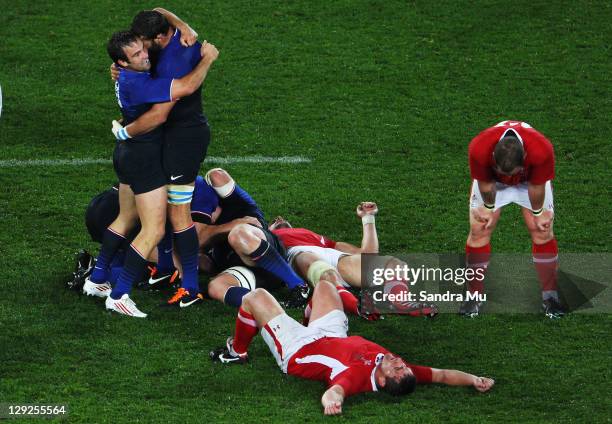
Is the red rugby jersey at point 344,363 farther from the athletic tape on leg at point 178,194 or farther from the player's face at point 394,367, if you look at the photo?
the athletic tape on leg at point 178,194

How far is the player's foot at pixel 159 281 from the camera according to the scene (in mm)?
8820

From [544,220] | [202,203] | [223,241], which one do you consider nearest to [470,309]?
[544,220]

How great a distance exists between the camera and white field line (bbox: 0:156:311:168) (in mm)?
11000

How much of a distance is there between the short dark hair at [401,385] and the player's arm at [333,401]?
0.91 feet

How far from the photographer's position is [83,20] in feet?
45.8

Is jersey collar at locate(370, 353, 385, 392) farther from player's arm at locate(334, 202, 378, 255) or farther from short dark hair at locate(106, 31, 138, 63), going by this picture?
short dark hair at locate(106, 31, 138, 63)

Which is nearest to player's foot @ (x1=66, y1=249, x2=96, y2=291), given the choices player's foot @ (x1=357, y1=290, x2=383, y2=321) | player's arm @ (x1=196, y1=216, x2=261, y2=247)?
player's arm @ (x1=196, y1=216, x2=261, y2=247)

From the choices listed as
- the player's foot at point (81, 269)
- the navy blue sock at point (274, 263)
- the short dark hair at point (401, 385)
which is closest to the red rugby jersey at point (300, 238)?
the navy blue sock at point (274, 263)

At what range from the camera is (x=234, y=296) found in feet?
27.4

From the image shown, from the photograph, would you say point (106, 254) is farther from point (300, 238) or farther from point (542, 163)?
point (542, 163)

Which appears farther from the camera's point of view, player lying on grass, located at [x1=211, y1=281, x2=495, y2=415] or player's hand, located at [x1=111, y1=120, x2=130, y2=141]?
player's hand, located at [x1=111, y1=120, x2=130, y2=141]

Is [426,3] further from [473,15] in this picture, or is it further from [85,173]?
[85,173]

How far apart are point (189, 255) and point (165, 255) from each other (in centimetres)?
41

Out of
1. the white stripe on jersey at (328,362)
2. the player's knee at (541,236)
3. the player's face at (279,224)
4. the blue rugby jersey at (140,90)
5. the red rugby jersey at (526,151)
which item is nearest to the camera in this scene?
the white stripe on jersey at (328,362)
